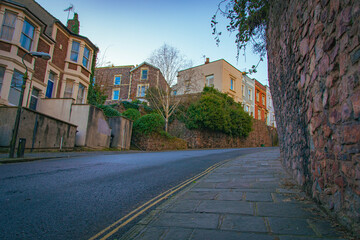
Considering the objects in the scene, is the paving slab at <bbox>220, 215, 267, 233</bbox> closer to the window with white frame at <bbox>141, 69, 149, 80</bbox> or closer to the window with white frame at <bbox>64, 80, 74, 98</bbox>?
the window with white frame at <bbox>64, 80, 74, 98</bbox>

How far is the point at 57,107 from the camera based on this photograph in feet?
50.6

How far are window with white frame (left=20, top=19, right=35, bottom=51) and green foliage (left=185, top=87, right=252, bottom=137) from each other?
1500 cm

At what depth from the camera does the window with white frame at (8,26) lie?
1343 cm

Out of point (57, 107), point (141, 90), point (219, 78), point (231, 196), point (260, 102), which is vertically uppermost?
point (219, 78)

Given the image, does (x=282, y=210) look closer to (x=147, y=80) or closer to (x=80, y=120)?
(x=80, y=120)

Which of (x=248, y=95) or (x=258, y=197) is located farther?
(x=248, y=95)

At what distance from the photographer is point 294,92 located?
423 centimetres

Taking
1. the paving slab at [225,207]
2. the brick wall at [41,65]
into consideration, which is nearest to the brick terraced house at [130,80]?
the brick wall at [41,65]

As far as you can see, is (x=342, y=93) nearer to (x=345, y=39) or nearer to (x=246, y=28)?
(x=345, y=39)

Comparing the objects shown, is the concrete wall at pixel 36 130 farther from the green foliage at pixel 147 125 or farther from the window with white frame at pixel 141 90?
the window with white frame at pixel 141 90

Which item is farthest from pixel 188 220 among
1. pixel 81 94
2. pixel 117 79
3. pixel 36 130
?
pixel 117 79

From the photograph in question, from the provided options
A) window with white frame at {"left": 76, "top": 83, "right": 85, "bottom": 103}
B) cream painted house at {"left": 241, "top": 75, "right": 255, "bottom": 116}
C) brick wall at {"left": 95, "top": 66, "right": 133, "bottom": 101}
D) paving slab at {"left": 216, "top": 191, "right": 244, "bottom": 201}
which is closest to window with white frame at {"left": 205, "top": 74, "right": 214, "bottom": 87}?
cream painted house at {"left": 241, "top": 75, "right": 255, "bottom": 116}

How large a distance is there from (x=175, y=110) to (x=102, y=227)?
22.6m

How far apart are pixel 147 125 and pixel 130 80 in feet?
60.0
